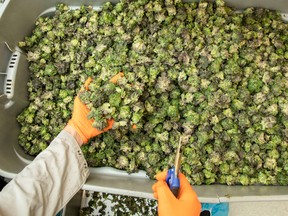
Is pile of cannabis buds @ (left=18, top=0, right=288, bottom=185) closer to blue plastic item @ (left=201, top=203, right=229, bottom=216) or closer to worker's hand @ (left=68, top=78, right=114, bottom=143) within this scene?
worker's hand @ (left=68, top=78, right=114, bottom=143)

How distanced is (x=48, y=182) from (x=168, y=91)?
744 mm

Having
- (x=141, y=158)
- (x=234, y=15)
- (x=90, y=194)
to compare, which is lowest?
(x=90, y=194)

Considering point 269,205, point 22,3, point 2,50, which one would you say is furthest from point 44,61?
point 269,205

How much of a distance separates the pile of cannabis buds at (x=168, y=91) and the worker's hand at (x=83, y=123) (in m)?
0.04

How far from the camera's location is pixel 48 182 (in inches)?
53.2

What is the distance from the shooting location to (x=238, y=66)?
1688mm

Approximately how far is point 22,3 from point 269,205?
6.11 ft

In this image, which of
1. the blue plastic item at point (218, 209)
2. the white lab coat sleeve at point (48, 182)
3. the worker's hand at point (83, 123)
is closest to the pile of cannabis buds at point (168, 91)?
the worker's hand at point (83, 123)

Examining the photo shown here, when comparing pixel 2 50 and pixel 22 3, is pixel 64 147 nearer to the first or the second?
pixel 2 50

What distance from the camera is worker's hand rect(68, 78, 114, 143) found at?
1567 mm

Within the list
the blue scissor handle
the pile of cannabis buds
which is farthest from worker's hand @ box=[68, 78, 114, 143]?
the blue scissor handle

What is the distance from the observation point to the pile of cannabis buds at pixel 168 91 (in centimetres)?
164

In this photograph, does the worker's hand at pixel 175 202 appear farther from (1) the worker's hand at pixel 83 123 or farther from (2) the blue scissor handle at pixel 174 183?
(1) the worker's hand at pixel 83 123

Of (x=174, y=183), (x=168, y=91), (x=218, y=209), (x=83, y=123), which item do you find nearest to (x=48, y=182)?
(x=83, y=123)
